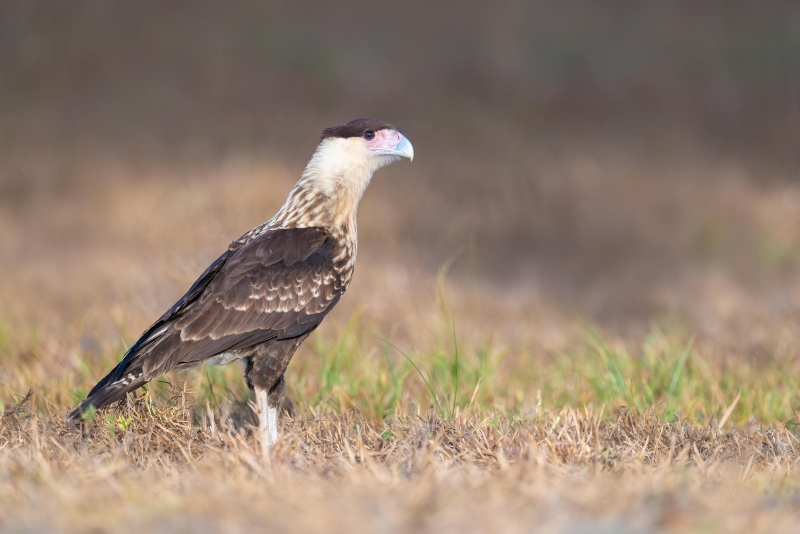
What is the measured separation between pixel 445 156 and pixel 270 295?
22.6 feet

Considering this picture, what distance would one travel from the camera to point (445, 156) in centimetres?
1077

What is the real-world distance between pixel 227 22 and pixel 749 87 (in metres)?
6.72

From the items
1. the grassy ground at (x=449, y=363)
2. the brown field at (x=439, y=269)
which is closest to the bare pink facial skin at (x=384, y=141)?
the grassy ground at (x=449, y=363)

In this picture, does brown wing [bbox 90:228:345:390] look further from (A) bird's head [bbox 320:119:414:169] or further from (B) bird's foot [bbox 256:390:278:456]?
(A) bird's head [bbox 320:119:414:169]

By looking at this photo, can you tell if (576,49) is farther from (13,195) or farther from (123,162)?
(13,195)

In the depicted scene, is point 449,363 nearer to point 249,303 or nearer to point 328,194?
point 328,194

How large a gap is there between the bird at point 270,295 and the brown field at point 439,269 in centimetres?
21

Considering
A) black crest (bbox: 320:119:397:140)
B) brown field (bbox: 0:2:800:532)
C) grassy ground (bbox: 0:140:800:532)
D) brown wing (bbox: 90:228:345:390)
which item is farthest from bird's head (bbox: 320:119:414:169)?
brown field (bbox: 0:2:800:532)

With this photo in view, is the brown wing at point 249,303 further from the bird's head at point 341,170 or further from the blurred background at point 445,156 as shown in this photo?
the blurred background at point 445,156

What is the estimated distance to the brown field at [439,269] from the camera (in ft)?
8.93

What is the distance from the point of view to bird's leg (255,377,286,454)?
3.87 m

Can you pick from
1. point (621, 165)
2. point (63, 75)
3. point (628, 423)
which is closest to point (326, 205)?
point (628, 423)

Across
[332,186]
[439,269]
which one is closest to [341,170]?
[332,186]

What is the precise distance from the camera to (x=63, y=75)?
12086 millimetres
